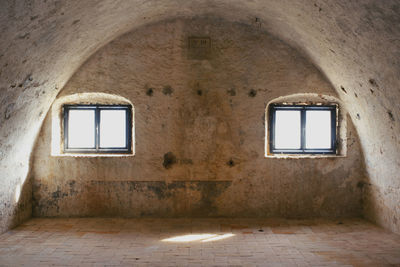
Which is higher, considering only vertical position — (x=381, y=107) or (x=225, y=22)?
(x=225, y=22)

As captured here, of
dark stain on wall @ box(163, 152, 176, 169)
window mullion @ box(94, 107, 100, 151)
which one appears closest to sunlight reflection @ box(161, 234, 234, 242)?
dark stain on wall @ box(163, 152, 176, 169)

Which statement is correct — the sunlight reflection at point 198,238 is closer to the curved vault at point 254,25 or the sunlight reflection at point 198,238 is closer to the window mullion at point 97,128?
the window mullion at point 97,128

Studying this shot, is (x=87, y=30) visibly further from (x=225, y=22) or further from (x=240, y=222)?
(x=240, y=222)

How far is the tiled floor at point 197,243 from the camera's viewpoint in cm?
334

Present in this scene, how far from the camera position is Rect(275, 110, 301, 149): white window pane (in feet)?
16.9

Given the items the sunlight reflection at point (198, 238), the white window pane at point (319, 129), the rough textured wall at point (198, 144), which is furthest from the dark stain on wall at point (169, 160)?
the white window pane at point (319, 129)

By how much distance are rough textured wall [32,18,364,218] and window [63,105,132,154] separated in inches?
12.5

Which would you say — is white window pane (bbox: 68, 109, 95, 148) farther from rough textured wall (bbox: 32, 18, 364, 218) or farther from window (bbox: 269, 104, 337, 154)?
window (bbox: 269, 104, 337, 154)

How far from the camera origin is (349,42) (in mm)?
3438

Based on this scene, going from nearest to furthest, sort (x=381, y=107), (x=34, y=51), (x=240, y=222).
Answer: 1. (x=34, y=51)
2. (x=381, y=107)
3. (x=240, y=222)

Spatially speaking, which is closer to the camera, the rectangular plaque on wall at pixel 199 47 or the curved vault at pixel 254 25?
the curved vault at pixel 254 25

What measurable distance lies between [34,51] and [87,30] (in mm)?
797

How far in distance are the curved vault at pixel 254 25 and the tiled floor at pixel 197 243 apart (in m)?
0.54

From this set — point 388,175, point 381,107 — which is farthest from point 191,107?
point 388,175
